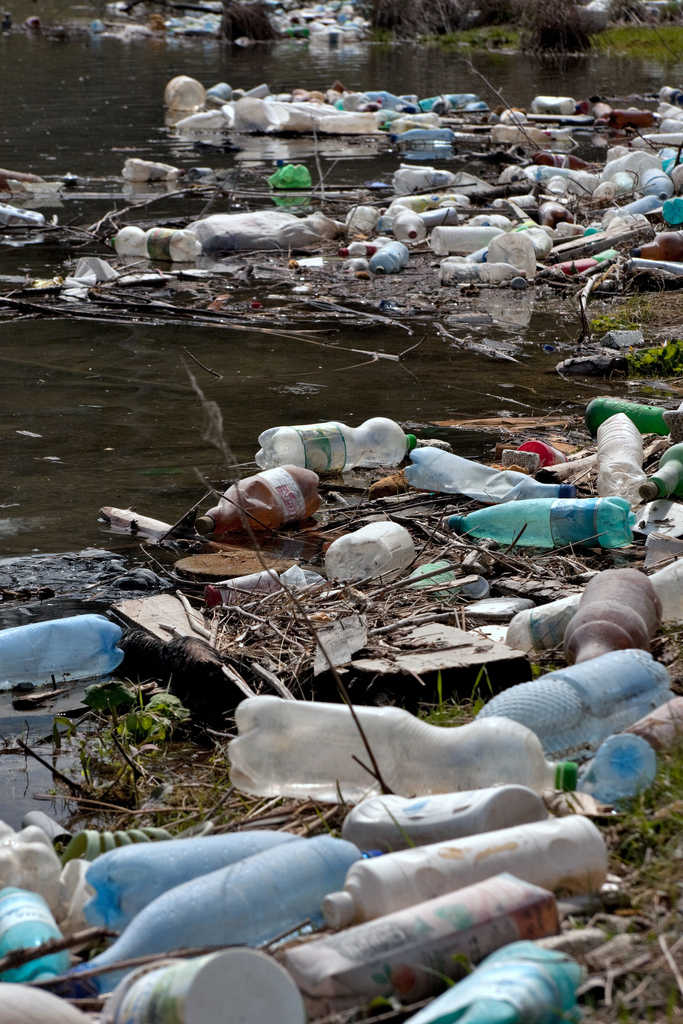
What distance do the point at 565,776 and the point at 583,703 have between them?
0.27 m

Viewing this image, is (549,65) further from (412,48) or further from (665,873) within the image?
(665,873)

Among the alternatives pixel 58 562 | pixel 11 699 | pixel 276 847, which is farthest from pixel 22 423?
pixel 276 847

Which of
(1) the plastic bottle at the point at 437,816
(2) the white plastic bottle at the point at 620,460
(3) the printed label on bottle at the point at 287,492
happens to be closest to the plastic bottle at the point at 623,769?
(1) the plastic bottle at the point at 437,816

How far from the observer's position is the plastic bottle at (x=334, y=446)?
4730mm

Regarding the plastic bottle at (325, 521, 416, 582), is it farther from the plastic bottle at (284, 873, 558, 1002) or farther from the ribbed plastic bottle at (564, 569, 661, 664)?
the plastic bottle at (284, 873, 558, 1002)

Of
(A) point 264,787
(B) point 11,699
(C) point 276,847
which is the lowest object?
(B) point 11,699

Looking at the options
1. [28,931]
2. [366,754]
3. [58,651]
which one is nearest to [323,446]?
[58,651]

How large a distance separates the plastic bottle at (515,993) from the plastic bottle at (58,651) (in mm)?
1847

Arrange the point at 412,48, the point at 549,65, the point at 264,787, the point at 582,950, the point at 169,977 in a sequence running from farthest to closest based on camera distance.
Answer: the point at 412,48 < the point at 549,65 < the point at 264,787 < the point at 582,950 < the point at 169,977

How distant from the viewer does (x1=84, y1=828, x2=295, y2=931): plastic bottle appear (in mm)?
2088

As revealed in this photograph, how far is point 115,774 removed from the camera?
2877mm

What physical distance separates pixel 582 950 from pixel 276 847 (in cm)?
53

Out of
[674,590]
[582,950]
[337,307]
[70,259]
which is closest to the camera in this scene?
[582,950]

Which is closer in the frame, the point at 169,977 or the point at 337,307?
the point at 169,977
